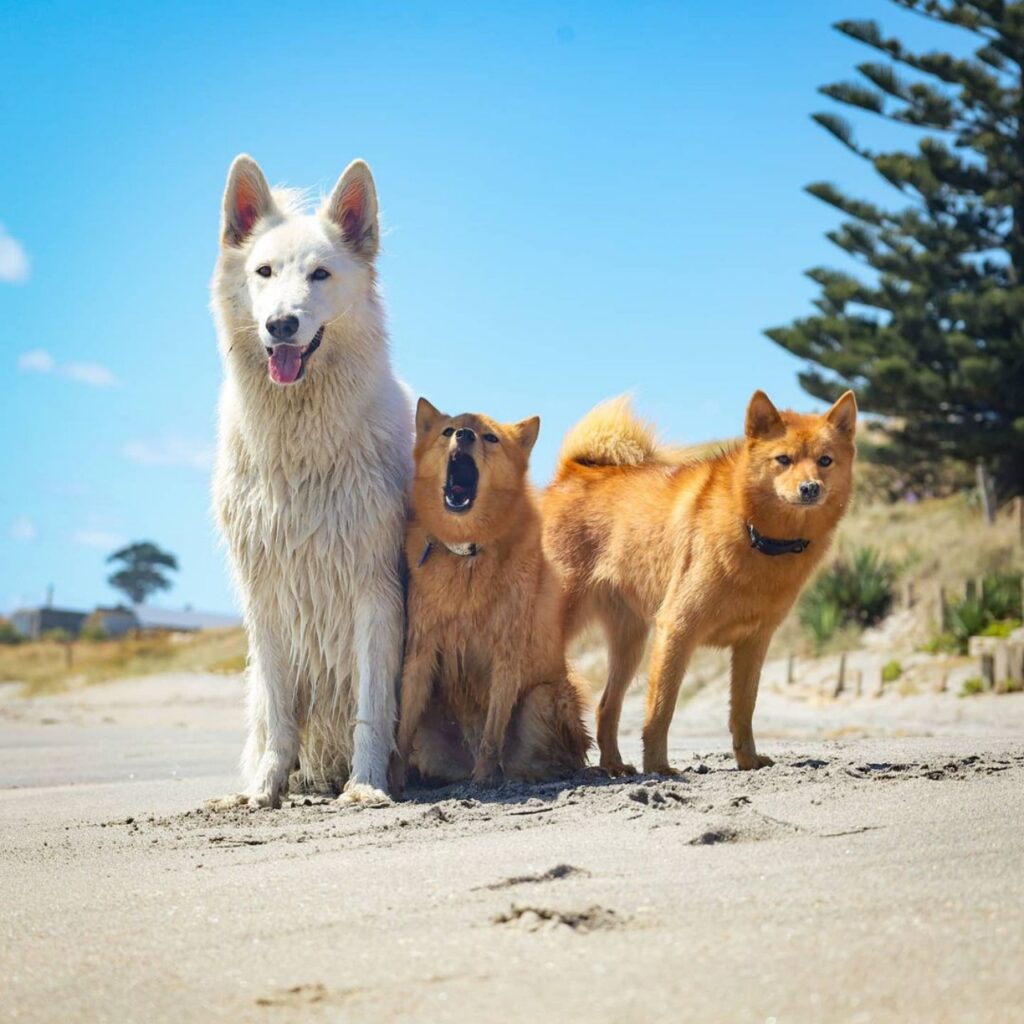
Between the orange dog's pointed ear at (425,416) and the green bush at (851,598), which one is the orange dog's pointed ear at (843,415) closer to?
the orange dog's pointed ear at (425,416)

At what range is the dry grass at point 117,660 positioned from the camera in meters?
27.3

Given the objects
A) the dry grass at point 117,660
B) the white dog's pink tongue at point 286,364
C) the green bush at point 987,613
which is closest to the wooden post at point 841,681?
the green bush at point 987,613

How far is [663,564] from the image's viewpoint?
6.58 m

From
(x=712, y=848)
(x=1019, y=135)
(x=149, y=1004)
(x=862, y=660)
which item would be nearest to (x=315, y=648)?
(x=712, y=848)

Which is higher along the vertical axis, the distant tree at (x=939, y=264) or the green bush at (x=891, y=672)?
the distant tree at (x=939, y=264)

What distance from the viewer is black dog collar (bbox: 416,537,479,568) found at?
627 centimetres

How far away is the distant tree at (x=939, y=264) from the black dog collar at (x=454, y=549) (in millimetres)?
19715

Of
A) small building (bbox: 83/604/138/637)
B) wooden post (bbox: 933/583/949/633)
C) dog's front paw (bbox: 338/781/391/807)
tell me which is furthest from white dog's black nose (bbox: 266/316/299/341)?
small building (bbox: 83/604/138/637)

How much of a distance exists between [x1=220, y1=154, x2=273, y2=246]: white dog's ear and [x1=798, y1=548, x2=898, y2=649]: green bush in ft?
43.8

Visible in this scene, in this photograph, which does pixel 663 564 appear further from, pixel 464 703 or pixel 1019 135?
pixel 1019 135

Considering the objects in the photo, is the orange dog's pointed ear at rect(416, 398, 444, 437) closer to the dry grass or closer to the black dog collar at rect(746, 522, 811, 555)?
the black dog collar at rect(746, 522, 811, 555)

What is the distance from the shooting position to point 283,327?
6066 millimetres

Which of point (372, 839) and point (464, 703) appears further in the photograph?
point (464, 703)

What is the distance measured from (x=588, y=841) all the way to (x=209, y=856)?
147cm
